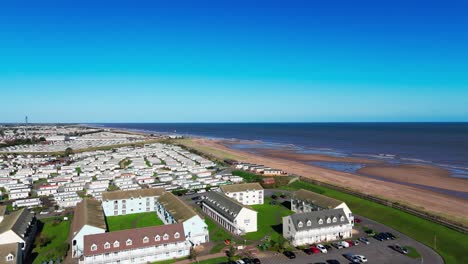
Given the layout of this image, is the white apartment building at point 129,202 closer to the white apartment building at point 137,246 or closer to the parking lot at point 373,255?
the white apartment building at point 137,246

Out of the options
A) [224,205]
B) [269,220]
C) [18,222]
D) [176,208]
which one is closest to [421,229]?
[269,220]

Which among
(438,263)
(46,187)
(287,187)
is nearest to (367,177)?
(287,187)

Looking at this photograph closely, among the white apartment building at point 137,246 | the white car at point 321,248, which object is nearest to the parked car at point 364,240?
the white car at point 321,248

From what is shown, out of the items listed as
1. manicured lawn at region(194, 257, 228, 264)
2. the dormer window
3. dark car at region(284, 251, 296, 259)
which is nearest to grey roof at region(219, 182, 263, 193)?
dark car at region(284, 251, 296, 259)

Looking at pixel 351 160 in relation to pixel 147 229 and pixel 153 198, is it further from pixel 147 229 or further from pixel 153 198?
pixel 147 229

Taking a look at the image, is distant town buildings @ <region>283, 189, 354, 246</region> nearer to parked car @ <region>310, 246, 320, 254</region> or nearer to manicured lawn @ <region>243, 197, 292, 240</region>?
parked car @ <region>310, 246, 320, 254</region>

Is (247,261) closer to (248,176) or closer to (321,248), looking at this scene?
(321,248)

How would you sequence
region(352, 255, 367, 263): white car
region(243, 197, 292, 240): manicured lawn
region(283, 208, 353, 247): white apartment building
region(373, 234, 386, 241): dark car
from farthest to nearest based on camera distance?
1. region(243, 197, 292, 240): manicured lawn
2. region(373, 234, 386, 241): dark car
3. region(283, 208, 353, 247): white apartment building
4. region(352, 255, 367, 263): white car
